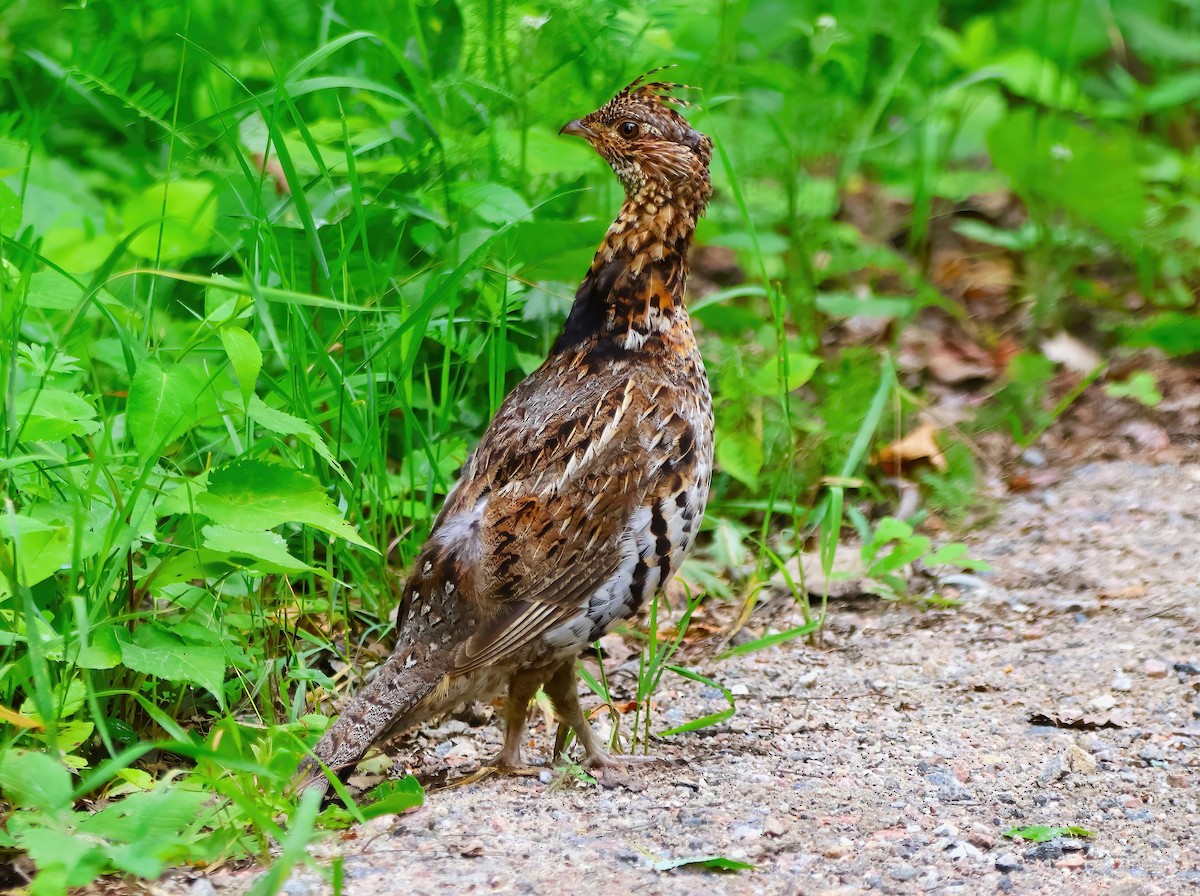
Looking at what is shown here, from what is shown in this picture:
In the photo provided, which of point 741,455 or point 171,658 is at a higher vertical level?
point 741,455

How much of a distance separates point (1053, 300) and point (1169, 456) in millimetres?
1065

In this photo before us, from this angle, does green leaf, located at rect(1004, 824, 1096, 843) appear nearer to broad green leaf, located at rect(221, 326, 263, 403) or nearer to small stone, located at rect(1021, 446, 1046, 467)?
broad green leaf, located at rect(221, 326, 263, 403)

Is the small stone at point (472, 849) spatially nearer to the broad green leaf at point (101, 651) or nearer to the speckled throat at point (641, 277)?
the broad green leaf at point (101, 651)

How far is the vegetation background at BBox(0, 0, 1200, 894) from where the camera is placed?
319 cm

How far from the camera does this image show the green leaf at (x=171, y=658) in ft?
10.5

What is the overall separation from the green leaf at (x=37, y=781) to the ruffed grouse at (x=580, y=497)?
618 millimetres

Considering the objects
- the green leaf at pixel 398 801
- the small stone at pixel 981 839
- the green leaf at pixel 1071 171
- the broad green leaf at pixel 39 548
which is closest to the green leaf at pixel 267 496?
the broad green leaf at pixel 39 548

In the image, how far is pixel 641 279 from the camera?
3842 millimetres

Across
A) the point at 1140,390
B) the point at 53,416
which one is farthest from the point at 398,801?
the point at 1140,390

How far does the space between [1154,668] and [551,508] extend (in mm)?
1878

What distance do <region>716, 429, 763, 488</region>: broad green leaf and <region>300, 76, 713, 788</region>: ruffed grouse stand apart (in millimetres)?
1128

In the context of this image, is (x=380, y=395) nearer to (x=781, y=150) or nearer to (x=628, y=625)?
(x=628, y=625)

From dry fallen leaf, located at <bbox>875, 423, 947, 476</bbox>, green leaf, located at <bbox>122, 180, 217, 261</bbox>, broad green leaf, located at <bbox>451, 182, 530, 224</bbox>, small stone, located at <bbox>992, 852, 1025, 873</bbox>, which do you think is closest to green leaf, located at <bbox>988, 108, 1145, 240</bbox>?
dry fallen leaf, located at <bbox>875, 423, 947, 476</bbox>

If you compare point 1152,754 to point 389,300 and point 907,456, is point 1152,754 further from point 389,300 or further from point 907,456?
point 389,300
